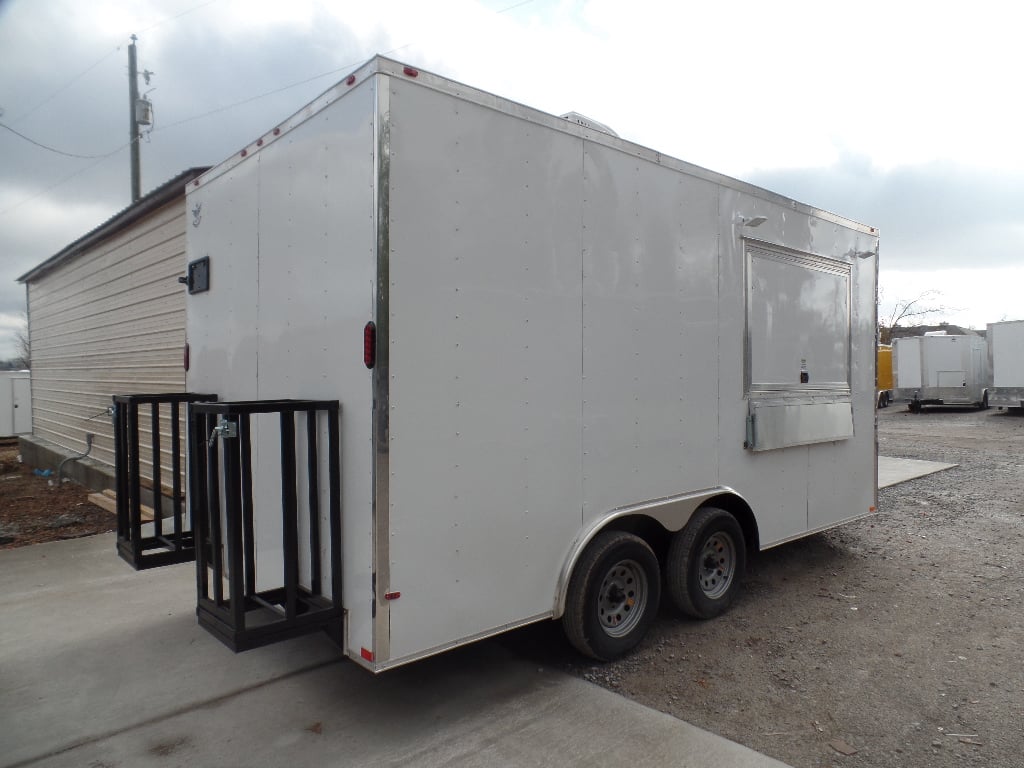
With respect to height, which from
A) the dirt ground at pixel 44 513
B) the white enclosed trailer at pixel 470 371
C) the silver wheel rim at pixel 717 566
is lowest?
the dirt ground at pixel 44 513

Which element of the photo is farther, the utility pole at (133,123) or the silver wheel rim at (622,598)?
the utility pole at (133,123)

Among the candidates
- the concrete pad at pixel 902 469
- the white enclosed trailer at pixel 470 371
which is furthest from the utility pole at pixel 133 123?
the concrete pad at pixel 902 469

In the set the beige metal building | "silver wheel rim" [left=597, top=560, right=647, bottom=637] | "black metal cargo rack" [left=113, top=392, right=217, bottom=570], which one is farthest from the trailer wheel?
the beige metal building

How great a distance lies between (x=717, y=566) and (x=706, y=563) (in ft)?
0.37

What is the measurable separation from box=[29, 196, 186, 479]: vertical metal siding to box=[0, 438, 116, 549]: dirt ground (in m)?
0.76

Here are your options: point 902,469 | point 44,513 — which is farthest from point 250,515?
point 902,469

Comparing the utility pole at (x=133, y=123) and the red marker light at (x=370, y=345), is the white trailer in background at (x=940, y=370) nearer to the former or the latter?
the utility pole at (x=133, y=123)

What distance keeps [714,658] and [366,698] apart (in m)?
1.95

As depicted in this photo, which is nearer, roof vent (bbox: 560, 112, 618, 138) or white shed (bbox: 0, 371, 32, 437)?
roof vent (bbox: 560, 112, 618, 138)

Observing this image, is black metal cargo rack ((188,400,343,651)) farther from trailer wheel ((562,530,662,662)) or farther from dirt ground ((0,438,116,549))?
dirt ground ((0,438,116,549))

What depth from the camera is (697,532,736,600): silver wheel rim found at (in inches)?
178

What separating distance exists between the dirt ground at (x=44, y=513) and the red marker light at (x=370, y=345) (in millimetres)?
6023

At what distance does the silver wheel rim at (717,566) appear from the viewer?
4.52 m

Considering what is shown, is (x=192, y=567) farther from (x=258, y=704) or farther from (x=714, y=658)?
(x=714, y=658)
